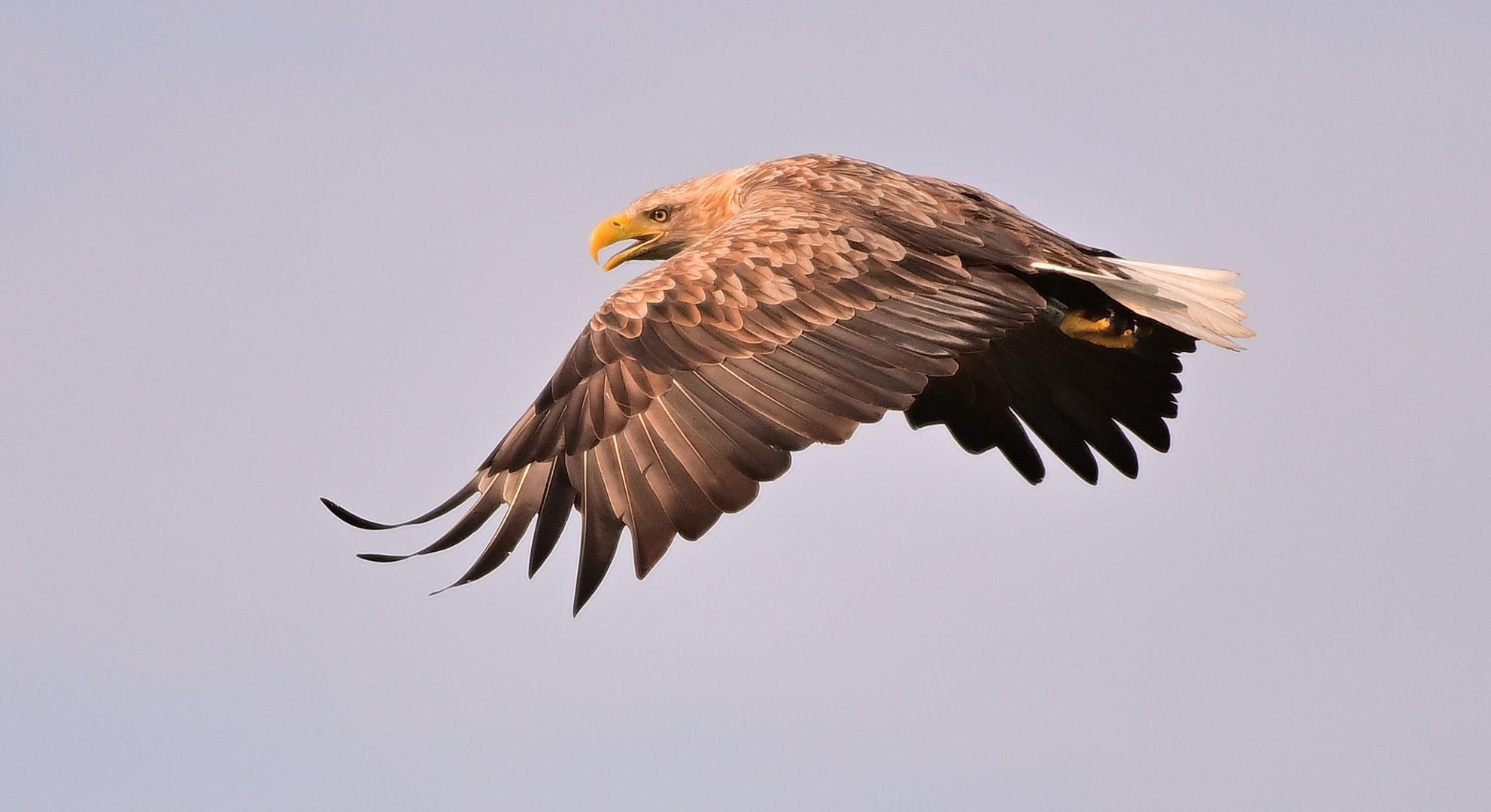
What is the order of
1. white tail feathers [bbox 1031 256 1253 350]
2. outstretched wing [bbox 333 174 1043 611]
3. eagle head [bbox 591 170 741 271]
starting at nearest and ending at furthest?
outstretched wing [bbox 333 174 1043 611], white tail feathers [bbox 1031 256 1253 350], eagle head [bbox 591 170 741 271]

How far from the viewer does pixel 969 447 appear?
29.7 ft

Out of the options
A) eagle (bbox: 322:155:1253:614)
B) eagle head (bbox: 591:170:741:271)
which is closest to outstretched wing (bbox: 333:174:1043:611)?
eagle (bbox: 322:155:1253:614)

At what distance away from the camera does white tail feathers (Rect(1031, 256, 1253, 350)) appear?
26.6 ft

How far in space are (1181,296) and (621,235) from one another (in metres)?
2.93

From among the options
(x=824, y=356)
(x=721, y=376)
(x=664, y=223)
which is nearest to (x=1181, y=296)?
(x=824, y=356)

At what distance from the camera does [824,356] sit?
282 inches

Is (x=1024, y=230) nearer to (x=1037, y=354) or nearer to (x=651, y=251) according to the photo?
(x=1037, y=354)

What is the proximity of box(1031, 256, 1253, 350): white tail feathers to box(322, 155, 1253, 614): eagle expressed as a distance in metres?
0.01

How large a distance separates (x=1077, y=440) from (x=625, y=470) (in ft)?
9.37

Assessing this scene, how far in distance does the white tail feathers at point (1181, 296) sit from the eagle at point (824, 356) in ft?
0.03

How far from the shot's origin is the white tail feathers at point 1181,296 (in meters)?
8.09

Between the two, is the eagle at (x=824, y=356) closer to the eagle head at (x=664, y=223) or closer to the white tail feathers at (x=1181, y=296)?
the white tail feathers at (x=1181, y=296)

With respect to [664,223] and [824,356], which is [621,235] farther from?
[824,356]

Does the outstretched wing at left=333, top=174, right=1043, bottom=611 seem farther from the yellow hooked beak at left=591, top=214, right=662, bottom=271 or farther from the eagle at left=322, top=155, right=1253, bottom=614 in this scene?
the yellow hooked beak at left=591, top=214, right=662, bottom=271
